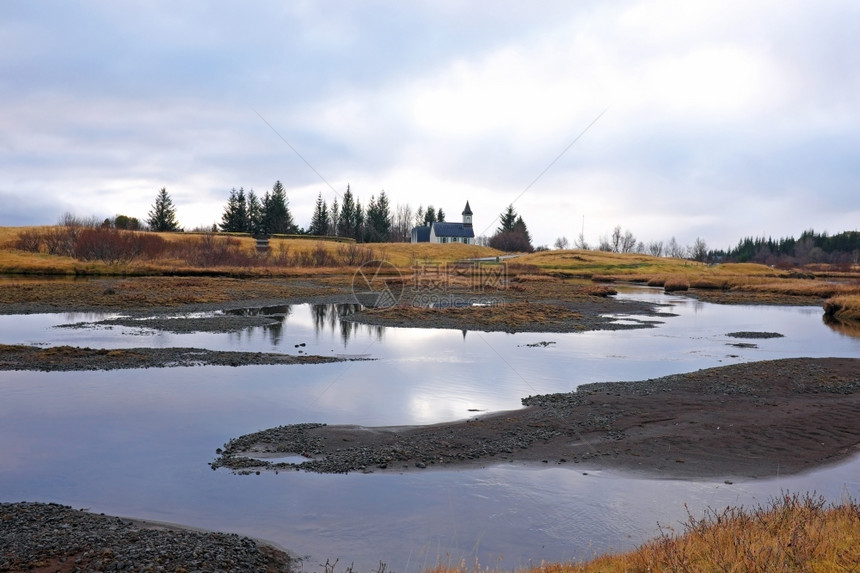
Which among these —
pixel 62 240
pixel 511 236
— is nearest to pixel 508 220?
pixel 511 236

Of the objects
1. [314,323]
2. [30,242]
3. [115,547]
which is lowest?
[314,323]

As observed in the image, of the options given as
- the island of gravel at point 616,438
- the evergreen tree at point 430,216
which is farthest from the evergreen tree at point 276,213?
the island of gravel at point 616,438

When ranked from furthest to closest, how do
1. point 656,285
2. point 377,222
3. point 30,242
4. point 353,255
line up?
point 377,222
point 353,255
point 656,285
point 30,242

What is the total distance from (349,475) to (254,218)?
124 meters

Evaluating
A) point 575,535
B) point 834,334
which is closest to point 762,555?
point 575,535

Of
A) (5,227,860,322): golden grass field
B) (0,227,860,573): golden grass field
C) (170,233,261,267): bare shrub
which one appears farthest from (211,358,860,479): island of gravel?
(170,233,261,267): bare shrub

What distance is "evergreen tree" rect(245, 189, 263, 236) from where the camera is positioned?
422 ft

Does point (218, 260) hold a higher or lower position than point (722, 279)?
higher

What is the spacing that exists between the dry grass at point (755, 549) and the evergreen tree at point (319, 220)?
455ft

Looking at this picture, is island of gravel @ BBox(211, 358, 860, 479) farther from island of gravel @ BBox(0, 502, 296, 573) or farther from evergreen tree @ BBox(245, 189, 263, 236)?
evergreen tree @ BBox(245, 189, 263, 236)

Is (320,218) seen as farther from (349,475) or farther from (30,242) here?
(349,475)

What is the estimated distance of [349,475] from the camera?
37.6 feet

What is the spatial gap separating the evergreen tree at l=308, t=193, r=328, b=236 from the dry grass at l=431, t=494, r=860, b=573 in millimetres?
138617

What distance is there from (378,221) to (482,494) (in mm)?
144931
